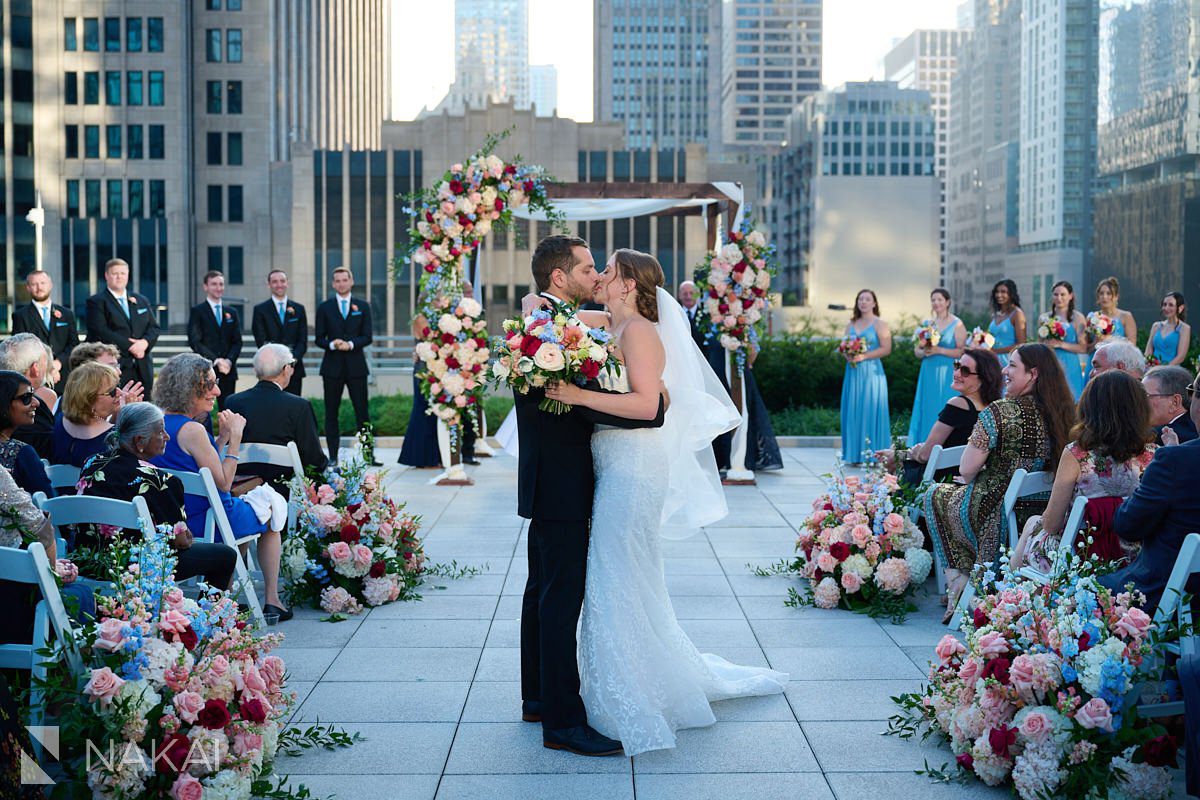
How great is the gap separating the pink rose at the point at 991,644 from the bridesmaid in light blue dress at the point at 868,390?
9064 millimetres

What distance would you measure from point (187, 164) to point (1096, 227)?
196ft

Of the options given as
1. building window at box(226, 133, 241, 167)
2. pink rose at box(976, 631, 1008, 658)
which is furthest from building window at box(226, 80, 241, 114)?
pink rose at box(976, 631, 1008, 658)

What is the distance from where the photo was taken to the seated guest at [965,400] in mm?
7668

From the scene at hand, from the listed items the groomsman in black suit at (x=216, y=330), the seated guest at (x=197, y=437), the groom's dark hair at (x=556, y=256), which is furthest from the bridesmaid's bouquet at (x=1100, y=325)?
the seated guest at (x=197, y=437)

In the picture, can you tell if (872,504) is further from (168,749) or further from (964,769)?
(168,749)

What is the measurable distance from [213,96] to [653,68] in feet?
353

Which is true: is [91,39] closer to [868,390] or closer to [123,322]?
[123,322]

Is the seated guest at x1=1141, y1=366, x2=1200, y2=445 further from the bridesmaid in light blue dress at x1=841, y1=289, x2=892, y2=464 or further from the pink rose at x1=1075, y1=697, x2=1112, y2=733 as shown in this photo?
the bridesmaid in light blue dress at x1=841, y1=289, x2=892, y2=464

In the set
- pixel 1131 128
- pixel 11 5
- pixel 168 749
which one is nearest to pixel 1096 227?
pixel 1131 128

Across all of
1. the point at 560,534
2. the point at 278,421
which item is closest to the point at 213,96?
the point at 278,421

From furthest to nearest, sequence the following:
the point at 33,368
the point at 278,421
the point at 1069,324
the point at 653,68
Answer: the point at 653,68, the point at 1069,324, the point at 278,421, the point at 33,368

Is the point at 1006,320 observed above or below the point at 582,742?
above

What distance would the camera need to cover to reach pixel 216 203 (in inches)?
3465

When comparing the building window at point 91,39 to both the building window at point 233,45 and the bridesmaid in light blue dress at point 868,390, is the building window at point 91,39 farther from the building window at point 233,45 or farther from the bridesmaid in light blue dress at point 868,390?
the bridesmaid in light blue dress at point 868,390
